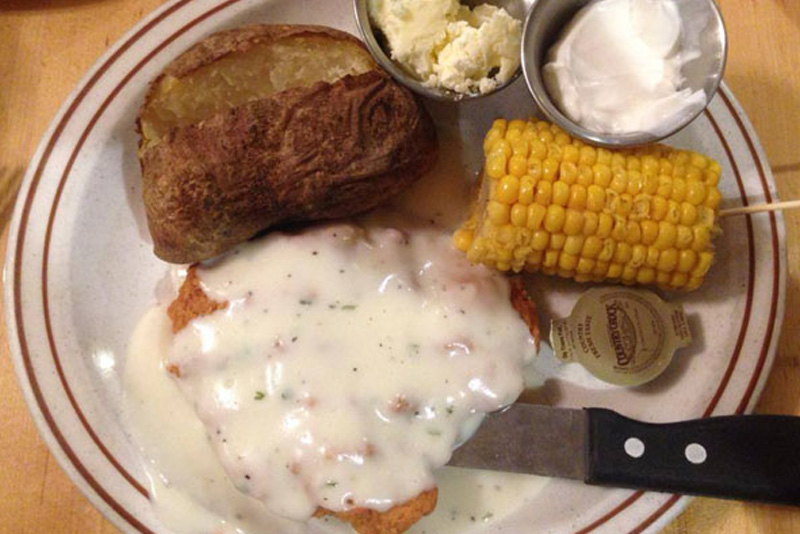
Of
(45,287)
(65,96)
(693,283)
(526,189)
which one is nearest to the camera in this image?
(526,189)

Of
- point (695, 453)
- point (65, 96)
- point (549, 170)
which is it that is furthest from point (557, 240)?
point (65, 96)

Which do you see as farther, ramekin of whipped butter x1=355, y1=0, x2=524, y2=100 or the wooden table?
the wooden table

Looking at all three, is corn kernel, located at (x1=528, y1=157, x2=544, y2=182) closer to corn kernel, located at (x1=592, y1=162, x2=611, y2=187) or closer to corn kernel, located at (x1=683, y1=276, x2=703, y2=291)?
corn kernel, located at (x1=592, y1=162, x2=611, y2=187)

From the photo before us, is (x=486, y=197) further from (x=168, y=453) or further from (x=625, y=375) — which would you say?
(x=168, y=453)

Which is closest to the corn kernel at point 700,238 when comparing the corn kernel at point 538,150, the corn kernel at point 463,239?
the corn kernel at point 538,150

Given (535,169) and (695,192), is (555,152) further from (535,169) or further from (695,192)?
(695,192)

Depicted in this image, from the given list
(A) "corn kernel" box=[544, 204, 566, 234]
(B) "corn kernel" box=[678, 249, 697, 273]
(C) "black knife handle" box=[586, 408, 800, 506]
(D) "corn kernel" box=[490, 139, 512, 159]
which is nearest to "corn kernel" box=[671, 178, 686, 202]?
(B) "corn kernel" box=[678, 249, 697, 273]
